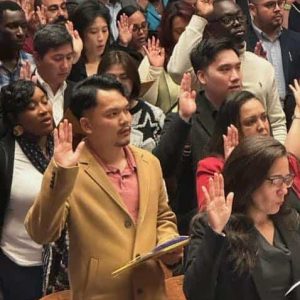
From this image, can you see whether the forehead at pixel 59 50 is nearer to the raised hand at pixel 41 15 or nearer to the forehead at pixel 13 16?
the forehead at pixel 13 16

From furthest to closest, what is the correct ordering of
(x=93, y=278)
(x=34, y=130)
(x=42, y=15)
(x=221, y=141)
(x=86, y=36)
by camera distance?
(x=42, y=15) < (x=86, y=36) < (x=34, y=130) < (x=221, y=141) < (x=93, y=278)

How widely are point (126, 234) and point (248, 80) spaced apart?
1.46 metres

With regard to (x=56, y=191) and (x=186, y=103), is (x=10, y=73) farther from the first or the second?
(x=56, y=191)

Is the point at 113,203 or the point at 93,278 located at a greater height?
the point at 113,203

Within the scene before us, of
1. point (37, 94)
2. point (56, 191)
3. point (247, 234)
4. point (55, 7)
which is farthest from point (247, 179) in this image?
point (55, 7)

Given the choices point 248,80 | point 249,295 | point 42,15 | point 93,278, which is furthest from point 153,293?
point 42,15

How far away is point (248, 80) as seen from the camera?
13.1ft

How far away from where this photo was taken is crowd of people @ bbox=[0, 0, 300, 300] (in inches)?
98.3

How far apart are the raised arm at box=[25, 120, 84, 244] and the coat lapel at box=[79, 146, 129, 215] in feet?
0.38

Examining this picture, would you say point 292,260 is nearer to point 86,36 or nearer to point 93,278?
point 93,278

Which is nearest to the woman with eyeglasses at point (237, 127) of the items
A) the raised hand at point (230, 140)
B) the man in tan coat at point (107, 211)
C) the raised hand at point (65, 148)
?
the raised hand at point (230, 140)

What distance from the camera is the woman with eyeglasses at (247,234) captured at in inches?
94.2

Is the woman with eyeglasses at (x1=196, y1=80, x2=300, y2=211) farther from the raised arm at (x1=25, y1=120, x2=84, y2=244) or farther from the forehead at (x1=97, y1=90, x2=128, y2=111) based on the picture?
the raised arm at (x1=25, y1=120, x2=84, y2=244)

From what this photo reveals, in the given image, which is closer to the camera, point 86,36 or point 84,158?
point 84,158
